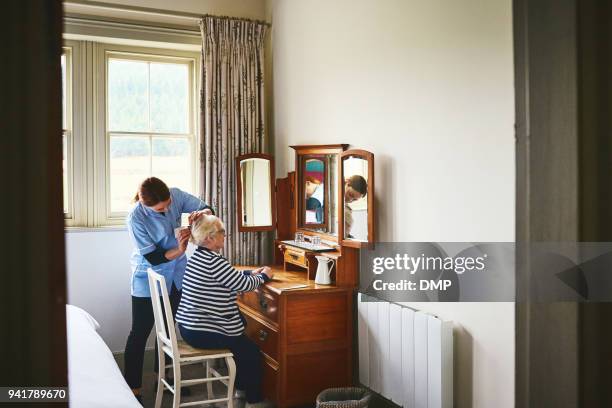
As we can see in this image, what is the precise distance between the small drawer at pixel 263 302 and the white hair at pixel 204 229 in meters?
0.52

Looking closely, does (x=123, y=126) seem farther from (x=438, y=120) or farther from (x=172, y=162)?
(x=438, y=120)

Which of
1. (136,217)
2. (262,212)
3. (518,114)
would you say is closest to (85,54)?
(136,217)

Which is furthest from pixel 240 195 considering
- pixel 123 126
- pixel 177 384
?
pixel 177 384

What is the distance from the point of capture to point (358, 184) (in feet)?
11.2

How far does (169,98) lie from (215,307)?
2.04 metres

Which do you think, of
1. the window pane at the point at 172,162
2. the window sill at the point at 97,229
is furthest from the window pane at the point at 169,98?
the window sill at the point at 97,229

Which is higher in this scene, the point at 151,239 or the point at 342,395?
the point at 151,239

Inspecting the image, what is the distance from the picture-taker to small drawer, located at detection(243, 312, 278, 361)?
11.6 feet

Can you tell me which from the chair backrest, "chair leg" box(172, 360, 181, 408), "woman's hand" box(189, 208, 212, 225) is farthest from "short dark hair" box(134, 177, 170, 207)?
"chair leg" box(172, 360, 181, 408)

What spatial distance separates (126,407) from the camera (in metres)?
2.11

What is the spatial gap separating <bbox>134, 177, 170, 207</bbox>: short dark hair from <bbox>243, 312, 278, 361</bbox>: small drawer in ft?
3.15

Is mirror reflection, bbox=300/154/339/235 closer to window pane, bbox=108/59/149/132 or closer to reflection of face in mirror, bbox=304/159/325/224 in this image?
reflection of face in mirror, bbox=304/159/325/224

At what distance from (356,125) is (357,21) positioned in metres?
0.61

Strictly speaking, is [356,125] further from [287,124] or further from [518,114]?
[518,114]
